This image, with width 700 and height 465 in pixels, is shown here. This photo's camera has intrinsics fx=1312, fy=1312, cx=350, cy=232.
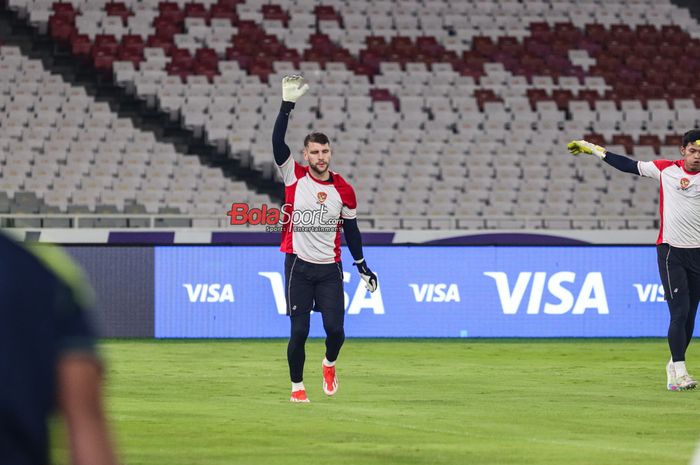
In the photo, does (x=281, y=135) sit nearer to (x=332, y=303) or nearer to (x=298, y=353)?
(x=332, y=303)

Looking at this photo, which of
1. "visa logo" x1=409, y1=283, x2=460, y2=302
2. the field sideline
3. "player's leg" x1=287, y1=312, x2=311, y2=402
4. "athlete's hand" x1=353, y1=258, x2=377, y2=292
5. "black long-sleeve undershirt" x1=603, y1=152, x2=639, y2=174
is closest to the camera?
the field sideline

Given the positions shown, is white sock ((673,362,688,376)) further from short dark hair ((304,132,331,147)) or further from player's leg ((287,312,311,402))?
short dark hair ((304,132,331,147))

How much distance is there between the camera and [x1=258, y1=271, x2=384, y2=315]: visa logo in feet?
65.1

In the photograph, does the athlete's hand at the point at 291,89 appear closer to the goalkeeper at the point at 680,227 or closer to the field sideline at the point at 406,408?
the field sideline at the point at 406,408

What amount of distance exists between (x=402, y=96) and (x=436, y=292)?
1255 centimetres

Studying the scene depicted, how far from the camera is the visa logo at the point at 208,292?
19.8 m

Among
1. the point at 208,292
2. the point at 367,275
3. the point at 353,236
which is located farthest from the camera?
the point at 208,292

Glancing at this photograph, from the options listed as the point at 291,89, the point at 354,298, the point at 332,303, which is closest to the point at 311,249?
the point at 332,303

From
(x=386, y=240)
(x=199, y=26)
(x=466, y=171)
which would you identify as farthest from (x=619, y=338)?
(x=199, y=26)

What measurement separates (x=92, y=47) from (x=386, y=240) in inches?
532

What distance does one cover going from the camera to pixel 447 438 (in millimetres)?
8844

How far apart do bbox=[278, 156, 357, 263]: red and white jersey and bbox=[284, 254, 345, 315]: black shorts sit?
0.23 feet

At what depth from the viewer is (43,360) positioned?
6.66 ft

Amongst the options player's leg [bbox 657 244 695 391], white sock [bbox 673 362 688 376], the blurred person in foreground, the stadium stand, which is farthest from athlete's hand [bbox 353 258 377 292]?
the stadium stand
